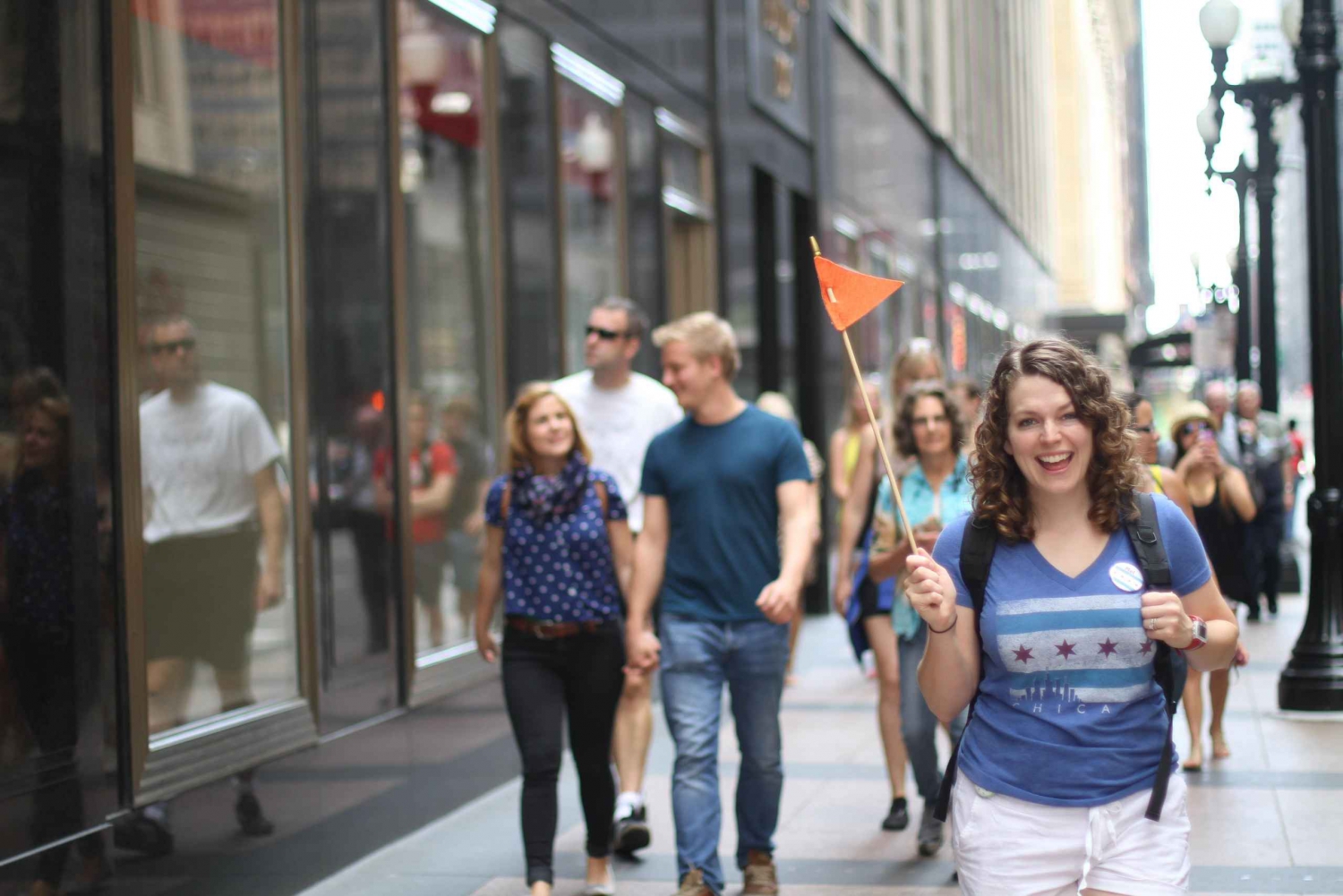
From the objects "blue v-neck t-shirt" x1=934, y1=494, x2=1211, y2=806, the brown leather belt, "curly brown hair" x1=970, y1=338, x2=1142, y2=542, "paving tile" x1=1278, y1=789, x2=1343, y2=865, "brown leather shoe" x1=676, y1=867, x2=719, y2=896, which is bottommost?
"paving tile" x1=1278, y1=789, x2=1343, y2=865

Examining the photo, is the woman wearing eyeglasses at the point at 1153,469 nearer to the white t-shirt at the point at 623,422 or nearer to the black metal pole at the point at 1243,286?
the white t-shirt at the point at 623,422

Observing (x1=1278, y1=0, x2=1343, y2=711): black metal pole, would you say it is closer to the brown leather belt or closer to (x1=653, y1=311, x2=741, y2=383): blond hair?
(x1=653, y1=311, x2=741, y2=383): blond hair

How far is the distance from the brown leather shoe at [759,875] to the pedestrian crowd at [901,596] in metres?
0.01

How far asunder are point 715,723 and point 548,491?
1.00 metres

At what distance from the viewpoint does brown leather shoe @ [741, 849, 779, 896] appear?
6223 mm

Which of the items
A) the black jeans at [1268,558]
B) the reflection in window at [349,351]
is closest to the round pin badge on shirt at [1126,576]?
the reflection in window at [349,351]

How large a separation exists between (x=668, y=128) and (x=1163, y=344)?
33.0m

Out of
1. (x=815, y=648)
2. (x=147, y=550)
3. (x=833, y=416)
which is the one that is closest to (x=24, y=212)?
(x=147, y=550)

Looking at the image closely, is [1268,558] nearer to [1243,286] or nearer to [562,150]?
[1243,286]

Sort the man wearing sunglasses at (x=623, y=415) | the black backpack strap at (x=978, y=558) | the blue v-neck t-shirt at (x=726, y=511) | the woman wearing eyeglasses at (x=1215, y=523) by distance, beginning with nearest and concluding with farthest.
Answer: the black backpack strap at (x=978, y=558)
the blue v-neck t-shirt at (x=726, y=511)
the man wearing sunglasses at (x=623, y=415)
the woman wearing eyeglasses at (x=1215, y=523)

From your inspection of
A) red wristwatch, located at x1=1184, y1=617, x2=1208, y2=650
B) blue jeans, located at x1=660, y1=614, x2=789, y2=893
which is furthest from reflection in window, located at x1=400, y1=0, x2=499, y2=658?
red wristwatch, located at x1=1184, y1=617, x2=1208, y2=650

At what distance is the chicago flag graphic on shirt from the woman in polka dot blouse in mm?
2879

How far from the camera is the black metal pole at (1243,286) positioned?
20.1 metres

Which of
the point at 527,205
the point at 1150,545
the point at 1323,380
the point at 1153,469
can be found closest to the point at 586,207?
the point at 527,205
